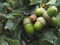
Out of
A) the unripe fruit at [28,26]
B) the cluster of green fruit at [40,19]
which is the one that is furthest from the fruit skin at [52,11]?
the unripe fruit at [28,26]

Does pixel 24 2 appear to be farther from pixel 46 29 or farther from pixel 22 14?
pixel 46 29

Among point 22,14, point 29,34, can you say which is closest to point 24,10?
point 22,14

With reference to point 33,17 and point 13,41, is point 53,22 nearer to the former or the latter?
point 33,17

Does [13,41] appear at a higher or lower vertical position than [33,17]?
lower

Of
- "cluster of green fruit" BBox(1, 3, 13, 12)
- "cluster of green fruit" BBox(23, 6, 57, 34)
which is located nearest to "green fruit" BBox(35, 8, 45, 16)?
"cluster of green fruit" BBox(23, 6, 57, 34)

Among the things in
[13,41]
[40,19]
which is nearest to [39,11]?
[40,19]

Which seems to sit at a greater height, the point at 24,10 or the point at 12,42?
the point at 24,10
